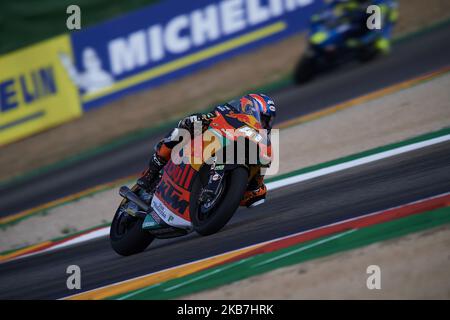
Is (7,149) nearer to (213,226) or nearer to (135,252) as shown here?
(135,252)

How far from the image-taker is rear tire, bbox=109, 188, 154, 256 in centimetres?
671

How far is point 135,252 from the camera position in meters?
6.90

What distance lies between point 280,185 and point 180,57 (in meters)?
8.16

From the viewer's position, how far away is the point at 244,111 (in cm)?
624

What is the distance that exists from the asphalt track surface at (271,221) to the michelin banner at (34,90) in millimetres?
7144

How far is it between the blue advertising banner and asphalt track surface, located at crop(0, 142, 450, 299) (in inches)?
307

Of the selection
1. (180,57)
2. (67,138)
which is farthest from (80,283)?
(180,57)

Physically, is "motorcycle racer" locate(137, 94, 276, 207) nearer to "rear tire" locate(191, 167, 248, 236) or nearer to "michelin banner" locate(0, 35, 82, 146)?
"rear tire" locate(191, 167, 248, 236)

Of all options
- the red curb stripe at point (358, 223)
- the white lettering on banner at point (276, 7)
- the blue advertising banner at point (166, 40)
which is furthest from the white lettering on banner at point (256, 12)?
the red curb stripe at point (358, 223)

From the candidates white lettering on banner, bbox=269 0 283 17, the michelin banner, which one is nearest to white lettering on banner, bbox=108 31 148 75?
the michelin banner

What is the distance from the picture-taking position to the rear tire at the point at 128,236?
6.71m

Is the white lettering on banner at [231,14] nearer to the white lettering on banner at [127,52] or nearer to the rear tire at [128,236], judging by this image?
the white lettering on banner at [127,52]
